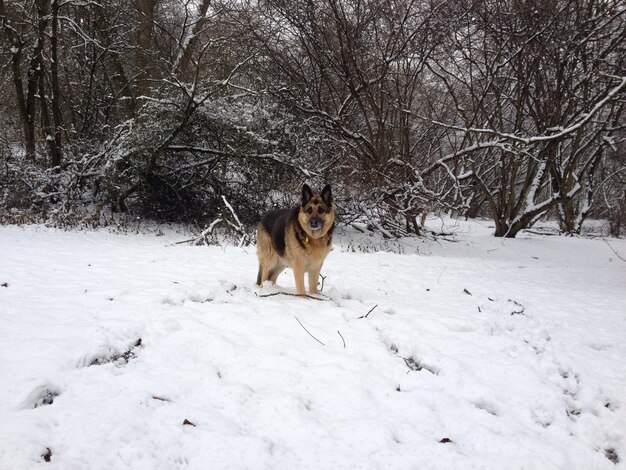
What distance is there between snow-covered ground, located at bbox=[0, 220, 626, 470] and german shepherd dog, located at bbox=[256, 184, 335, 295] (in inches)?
19.9

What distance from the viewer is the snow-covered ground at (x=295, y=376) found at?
7.89ft

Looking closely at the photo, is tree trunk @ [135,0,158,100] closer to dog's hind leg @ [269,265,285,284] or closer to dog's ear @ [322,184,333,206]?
dog's hind leg @ [269,265,285,284]

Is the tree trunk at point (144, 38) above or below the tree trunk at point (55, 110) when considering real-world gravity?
above

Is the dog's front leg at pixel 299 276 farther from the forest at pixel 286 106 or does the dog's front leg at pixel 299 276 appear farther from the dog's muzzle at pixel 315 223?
the forest at pixel 286 106

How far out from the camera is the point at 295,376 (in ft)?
10.5

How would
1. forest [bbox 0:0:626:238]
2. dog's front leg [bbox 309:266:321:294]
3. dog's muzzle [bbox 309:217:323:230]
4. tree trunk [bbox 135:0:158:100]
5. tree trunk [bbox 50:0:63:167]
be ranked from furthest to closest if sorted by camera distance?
tree trunk [bbox 135:0:158:100] < tree trunk [bbox 50:0:63:167] < forest [bbox 0:0:626:238] < dog's front leg [bbox 309:266:321:294] < dog's muzzle [bbox 309:217:323:230]

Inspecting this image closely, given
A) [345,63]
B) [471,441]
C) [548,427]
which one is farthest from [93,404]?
[345,63]

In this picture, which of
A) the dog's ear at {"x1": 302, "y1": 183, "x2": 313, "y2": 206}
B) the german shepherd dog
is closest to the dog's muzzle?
the german shepherd dog

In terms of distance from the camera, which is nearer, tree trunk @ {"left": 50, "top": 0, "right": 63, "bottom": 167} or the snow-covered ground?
the snow-covered ground

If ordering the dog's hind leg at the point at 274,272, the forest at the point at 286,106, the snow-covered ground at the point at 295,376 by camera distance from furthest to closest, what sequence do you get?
the forest at the point at 286,106 < the dog's hind leg at the point at 274,272 < the snow-covered ground at the point at 295,376

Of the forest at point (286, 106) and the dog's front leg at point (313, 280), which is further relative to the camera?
the forest at point (286, 106)

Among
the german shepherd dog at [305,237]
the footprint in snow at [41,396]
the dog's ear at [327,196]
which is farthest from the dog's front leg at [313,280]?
the footprint in snow at [41,396]

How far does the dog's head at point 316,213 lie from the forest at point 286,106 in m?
6.77

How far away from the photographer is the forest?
39.8ft
